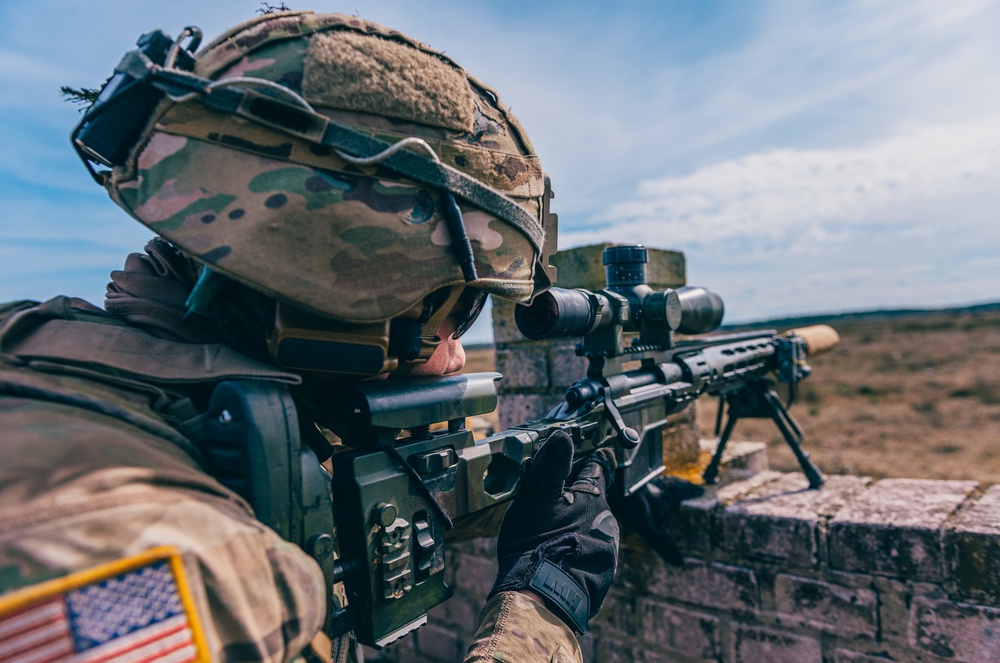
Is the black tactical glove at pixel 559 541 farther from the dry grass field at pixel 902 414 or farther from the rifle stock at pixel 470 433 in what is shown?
the dry grass field at pixel 902 414

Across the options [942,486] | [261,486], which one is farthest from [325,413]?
[942,486]

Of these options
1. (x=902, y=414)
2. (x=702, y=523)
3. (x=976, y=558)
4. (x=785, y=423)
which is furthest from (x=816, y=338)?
(x=902, y=414)

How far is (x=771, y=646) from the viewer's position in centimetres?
264

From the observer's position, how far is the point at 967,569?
7.36 feet

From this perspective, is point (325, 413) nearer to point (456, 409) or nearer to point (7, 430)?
point (456, 409)

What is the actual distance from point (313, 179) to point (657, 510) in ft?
7.22

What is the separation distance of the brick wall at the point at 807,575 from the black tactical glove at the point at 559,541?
1.11m

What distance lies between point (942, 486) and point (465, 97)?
2.84 meters

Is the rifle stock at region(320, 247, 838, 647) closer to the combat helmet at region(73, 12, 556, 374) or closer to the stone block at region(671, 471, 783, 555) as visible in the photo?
the combat helmet at region(73, 12, 556, 374)

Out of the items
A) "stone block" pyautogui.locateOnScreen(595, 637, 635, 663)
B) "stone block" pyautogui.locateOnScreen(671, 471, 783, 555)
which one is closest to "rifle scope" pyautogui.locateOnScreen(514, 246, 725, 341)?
"stone block" pyautogui.locateOnScreen(671, 471, 783, 555)

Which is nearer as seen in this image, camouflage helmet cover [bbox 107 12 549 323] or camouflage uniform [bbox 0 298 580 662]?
camouflage uniform [bbox 0 298 580 662]

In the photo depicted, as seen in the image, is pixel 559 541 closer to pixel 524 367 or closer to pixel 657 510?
pixel 657 510

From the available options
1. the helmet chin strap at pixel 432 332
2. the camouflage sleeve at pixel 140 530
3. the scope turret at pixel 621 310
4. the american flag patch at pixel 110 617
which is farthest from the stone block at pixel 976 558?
the american flag patch at pixel 110 617

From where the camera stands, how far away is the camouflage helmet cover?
4.29 ft
